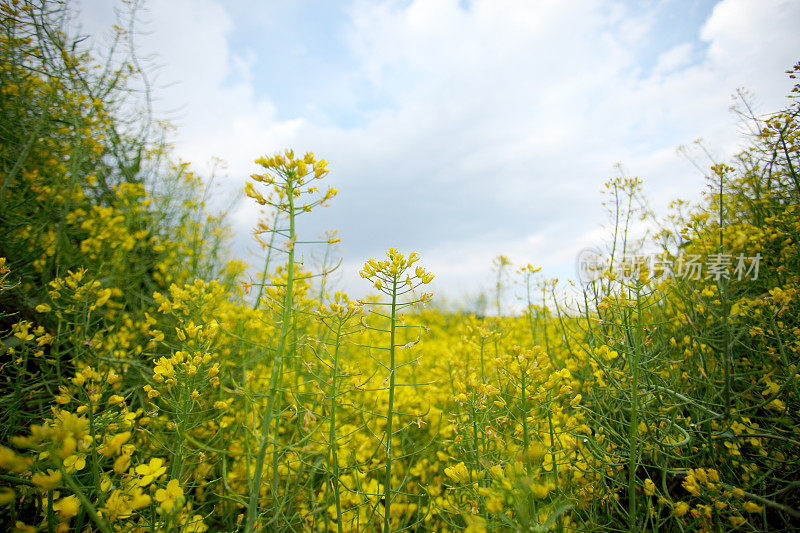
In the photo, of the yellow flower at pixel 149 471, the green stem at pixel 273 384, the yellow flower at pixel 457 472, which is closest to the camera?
the green stem at pixel 273 384

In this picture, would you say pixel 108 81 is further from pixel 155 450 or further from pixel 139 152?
pixel 155 450

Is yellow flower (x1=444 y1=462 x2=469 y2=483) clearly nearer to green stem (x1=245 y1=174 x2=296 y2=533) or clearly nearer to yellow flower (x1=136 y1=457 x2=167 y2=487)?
green stem (x1=245 y1=174 x2=296 y2=533)

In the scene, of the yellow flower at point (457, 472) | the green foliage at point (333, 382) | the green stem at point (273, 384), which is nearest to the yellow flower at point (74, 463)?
the green foliage at point (333, 382)

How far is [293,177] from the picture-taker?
1.46 metres

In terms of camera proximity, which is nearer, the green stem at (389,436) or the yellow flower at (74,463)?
the yellow flower at (74,463)

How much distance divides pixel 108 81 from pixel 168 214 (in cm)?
141

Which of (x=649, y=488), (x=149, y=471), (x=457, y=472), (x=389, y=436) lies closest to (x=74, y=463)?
(x=149, y=471)

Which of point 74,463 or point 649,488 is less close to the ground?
point 74,463

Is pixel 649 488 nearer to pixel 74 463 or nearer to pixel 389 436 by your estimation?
pixel 389 436

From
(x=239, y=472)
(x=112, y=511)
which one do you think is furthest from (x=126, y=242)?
(x=112, y=511)

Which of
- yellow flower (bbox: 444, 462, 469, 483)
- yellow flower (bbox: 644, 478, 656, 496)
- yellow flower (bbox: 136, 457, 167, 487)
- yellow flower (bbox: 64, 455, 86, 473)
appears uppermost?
yellow flower (bbox: 64, 455, 86, 473)

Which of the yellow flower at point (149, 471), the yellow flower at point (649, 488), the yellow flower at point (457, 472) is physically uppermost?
the yellow flower at point (149, 471)

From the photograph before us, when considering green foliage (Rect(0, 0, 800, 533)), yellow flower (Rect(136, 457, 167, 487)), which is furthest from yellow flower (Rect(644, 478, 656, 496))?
yellow flower (Rect(136, 457, 167, 487))

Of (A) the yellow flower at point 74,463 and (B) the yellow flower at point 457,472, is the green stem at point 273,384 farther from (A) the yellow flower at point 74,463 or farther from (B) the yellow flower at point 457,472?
(B) the yellow flower at point 457,472
